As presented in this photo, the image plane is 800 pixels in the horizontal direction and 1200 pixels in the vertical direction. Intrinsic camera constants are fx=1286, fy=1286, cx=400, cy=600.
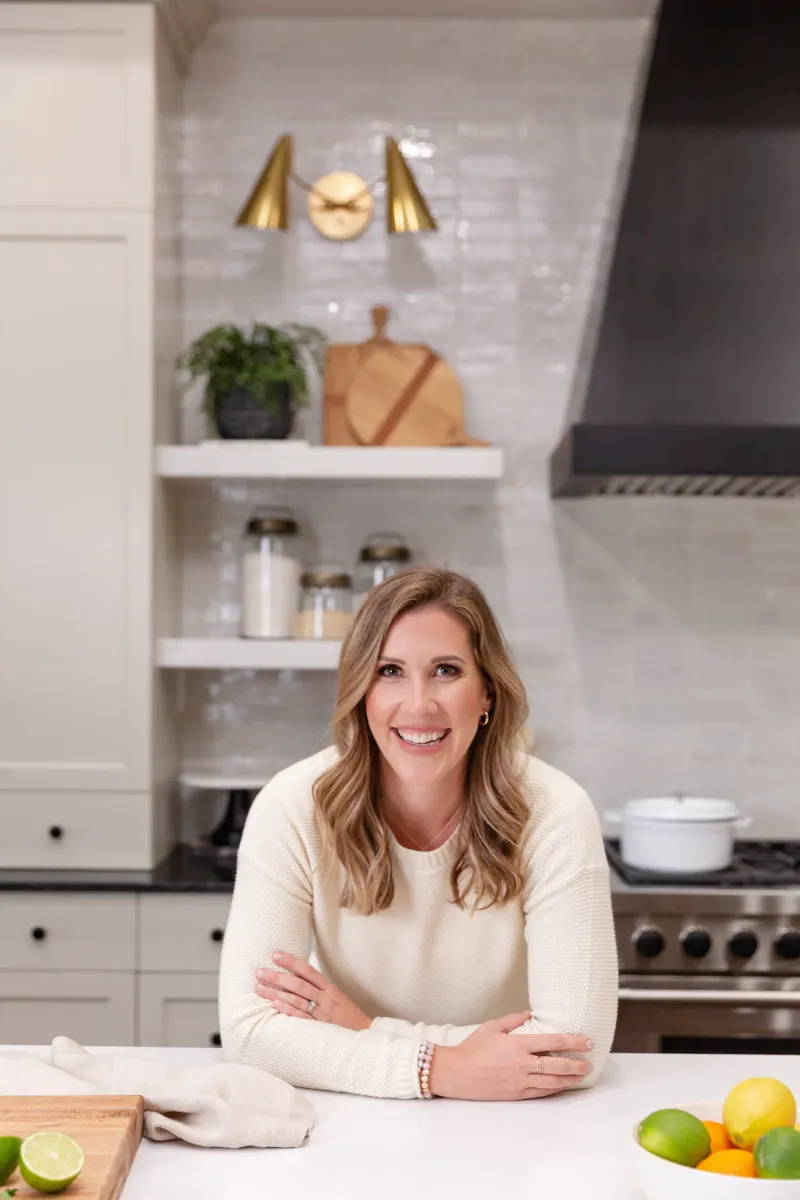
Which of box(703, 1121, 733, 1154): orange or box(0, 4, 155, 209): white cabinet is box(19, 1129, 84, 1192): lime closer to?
box(703, 1121, 733, 1154): orange

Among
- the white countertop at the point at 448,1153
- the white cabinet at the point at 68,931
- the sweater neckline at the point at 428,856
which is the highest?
the sweater neckline at the point at 428,856

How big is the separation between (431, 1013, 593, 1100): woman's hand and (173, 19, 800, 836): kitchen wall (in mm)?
1889

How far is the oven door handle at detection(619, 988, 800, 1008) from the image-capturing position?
2805 millimetres

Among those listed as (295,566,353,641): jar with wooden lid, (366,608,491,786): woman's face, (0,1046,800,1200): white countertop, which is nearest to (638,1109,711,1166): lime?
(0,1046,800,1200): white countertop

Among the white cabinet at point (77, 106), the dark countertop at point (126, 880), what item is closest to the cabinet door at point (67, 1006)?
the dark countertop at point (126, 880)

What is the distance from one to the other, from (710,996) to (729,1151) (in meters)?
1.66

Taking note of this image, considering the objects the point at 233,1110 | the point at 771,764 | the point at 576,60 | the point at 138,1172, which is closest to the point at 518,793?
the point at 233,1110

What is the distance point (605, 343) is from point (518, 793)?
5.07 feet

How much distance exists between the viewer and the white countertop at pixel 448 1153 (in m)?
1.31

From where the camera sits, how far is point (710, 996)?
111 inches

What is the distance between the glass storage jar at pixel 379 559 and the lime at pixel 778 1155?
2169 mm

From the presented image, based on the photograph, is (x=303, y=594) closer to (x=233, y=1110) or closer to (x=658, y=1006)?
(x=658, y=1006)

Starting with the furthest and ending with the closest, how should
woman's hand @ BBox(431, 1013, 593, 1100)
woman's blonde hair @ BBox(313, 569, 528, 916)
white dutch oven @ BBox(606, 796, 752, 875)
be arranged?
1. white dutch oven @ BBox(606, 796, 752, 875)
2. woman's blonde hair @ BBox(313, 569, 528, 916)
3. woman's hand @ BBox(431, 1013, 593, 1100)

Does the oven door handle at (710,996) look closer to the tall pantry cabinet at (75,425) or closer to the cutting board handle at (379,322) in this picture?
the tall pantry cabinet at (75,425)
